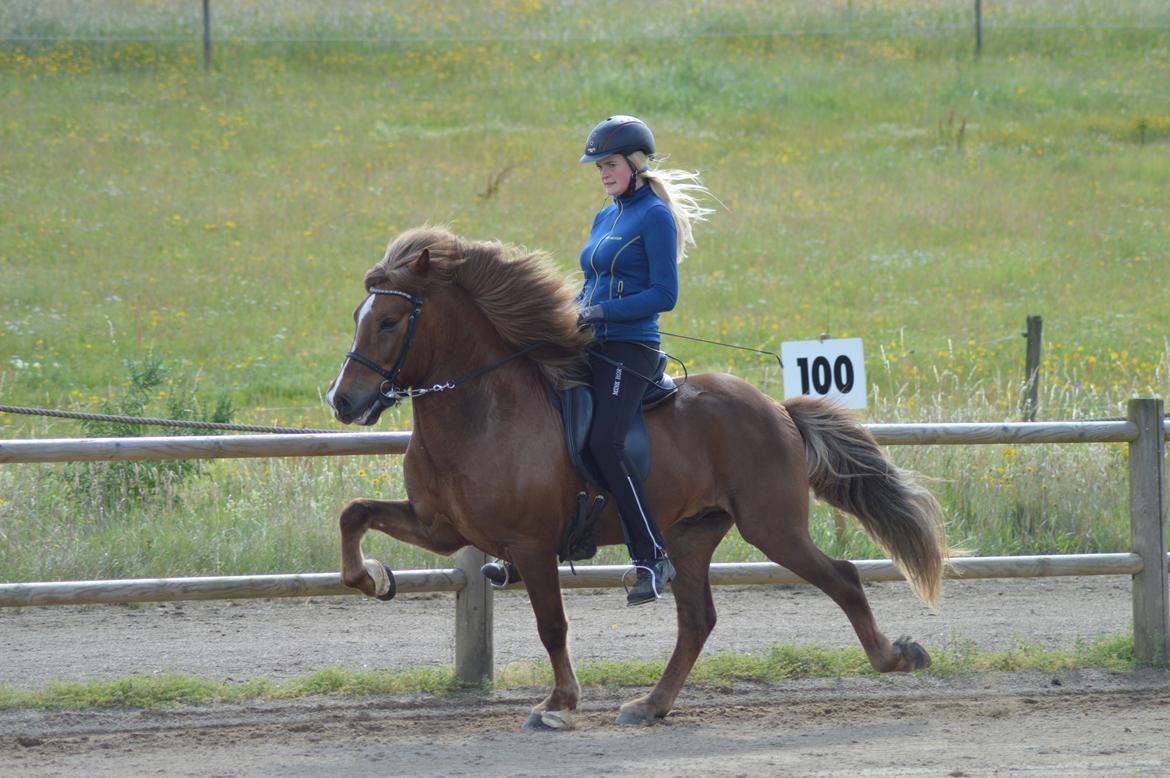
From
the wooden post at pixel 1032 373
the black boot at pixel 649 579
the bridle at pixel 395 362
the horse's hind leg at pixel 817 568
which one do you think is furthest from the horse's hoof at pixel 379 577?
the wooden post at pixel 1032 373

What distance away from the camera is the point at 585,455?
19.6 feet

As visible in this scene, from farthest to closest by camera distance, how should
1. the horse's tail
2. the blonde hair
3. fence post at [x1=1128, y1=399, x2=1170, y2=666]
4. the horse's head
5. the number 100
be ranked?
the number 100, fence post at [x1=1128, y1=399, x2=1170, y2=666], the horse's tail, the blonde hair, the horse's head

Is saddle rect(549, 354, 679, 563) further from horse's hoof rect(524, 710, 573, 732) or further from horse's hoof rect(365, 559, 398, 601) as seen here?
horse's hoof rect(365, 559, 398, 601)

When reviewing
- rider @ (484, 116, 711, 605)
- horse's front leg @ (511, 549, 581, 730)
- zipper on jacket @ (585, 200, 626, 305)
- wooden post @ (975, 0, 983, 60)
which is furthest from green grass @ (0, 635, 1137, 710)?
wooden post @ (975, 0, 983, 60)

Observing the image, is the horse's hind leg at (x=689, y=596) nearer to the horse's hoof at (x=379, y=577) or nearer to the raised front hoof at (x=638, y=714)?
Result: the raised front hoof at (x=638, y=714)

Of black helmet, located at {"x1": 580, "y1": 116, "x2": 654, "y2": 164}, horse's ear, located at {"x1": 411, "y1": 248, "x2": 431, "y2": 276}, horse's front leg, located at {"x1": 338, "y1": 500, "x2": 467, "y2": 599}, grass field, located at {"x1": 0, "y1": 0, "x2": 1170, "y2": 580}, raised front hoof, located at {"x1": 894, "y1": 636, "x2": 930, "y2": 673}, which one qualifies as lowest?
raised front hoof, located at {"x1": 894, "y1": 636, "x2": 930, "y2": 673}

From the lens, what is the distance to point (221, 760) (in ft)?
18.2

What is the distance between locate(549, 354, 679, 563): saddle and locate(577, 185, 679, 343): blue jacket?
256 mm

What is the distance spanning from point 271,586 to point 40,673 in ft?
4.80

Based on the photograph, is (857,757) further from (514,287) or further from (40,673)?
(40,673)

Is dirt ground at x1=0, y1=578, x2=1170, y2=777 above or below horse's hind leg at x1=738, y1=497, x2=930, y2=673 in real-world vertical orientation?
below

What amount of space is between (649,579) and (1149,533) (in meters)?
2.94

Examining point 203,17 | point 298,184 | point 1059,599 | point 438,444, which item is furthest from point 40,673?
point 203,17

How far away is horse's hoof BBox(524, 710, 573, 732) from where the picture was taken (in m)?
5.97
